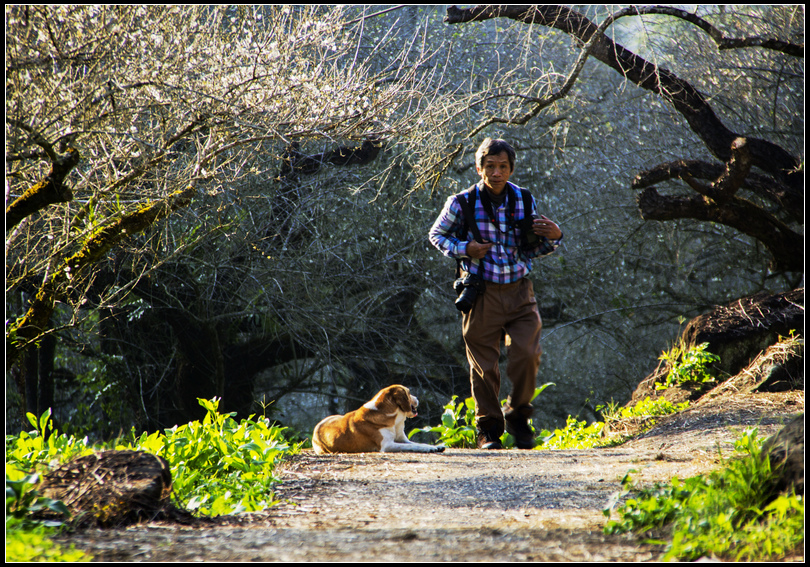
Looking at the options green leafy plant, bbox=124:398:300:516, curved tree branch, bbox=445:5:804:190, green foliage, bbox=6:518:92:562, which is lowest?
green leafy plant, bbox=124:398:300:516

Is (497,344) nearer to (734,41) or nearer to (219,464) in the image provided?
(219,464)

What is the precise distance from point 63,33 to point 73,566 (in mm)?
2457

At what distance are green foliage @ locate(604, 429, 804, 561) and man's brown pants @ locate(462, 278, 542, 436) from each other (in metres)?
2.51

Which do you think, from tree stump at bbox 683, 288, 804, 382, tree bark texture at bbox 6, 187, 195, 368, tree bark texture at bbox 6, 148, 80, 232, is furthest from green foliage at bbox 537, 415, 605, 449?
tree bark texture at bbox 6, 148, 80, 232

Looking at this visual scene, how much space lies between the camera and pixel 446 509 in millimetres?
2848

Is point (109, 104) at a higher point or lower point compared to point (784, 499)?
higher

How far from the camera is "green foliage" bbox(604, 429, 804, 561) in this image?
77.7 inches

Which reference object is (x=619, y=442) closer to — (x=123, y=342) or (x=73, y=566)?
(x=73, y=566)

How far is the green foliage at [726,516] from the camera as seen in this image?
197 cm

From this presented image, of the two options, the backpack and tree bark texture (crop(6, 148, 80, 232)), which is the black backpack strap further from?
tree bark texture (crop(6, 148, 80, 232))

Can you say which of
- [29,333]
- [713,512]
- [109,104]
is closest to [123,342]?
[29,333]

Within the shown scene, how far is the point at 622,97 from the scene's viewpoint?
10641 millimetres

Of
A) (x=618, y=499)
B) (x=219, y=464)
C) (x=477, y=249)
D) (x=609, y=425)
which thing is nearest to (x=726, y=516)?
(x=618, y=499)

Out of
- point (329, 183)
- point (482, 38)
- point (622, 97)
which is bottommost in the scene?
point (329, 183)
